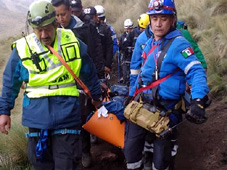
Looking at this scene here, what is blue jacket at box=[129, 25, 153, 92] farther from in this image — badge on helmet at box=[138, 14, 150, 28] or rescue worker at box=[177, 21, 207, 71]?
badge on helmet at box=[138, 14, 150, 28]

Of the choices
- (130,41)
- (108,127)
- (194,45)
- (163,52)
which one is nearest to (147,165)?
(108,127)

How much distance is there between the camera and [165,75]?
9.91 ft

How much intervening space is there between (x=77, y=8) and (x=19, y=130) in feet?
7.04

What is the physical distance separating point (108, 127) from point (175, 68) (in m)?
1.49

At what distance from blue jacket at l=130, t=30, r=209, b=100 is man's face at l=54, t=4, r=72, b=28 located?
134 centimetres

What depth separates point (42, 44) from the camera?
2859mm

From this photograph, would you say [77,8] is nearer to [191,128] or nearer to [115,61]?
[191,128]

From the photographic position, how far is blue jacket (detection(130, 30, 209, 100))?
9.12ft

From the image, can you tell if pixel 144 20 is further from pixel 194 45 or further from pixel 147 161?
pixel 147 161

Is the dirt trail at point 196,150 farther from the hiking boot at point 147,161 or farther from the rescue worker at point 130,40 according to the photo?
the rescue worker at point 130,40

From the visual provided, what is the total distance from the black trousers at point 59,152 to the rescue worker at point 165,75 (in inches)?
28.1

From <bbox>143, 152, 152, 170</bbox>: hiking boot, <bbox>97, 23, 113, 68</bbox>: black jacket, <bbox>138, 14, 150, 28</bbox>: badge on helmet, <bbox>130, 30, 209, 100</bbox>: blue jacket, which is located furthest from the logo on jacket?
<bbox>138, 14, 150, 28</bbox>: badge on helmet

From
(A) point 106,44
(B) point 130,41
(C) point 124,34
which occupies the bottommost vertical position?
(C) point 124,34

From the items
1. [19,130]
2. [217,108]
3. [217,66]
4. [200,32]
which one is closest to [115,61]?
[200,32]
